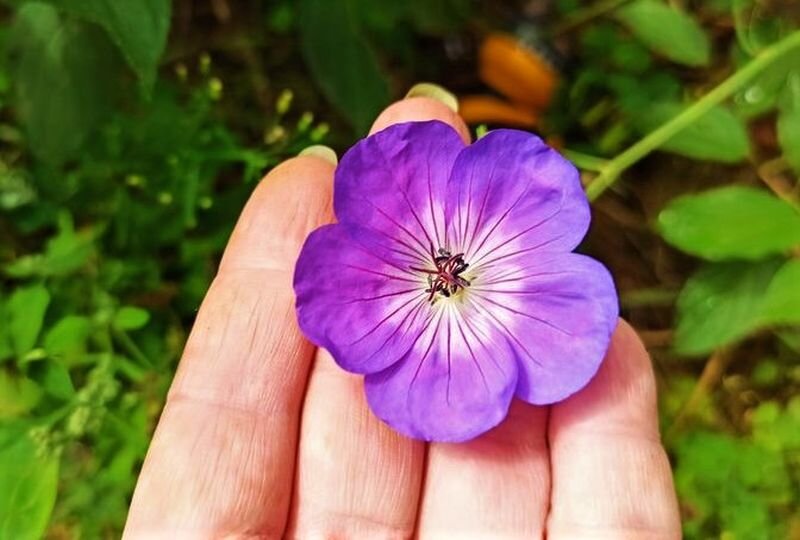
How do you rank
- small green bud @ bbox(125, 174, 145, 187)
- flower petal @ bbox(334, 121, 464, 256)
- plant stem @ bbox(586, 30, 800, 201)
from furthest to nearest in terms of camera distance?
small green bud @ bbox(125, 174, 145, 187) → plant stem @ bbox(586, 30, 800, 201) → flower petal @ bbox(334, 121, 464, 256)

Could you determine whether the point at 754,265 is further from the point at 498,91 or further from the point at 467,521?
the point at 498,91

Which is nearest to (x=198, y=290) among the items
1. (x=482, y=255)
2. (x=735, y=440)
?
(x=482, y=255)

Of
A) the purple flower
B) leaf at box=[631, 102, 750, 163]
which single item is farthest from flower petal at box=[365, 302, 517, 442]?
leaf at box=[631, 102, 750, 163]

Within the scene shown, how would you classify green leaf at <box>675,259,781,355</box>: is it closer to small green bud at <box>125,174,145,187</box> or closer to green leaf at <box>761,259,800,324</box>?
green leaf at <box>761,259,800,324</box>

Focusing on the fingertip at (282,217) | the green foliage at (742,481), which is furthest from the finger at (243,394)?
the green foliage at (742,481)

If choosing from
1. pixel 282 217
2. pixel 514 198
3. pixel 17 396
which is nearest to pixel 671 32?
pixel 514 198

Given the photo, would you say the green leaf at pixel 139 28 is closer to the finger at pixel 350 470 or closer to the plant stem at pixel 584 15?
the finger at pixel 350 470
